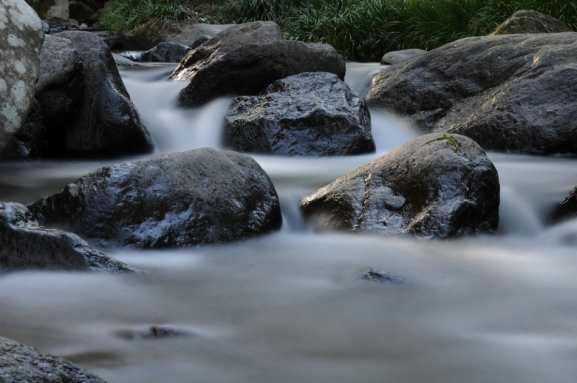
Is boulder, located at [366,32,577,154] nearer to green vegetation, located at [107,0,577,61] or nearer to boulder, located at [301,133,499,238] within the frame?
Answer: boulder, located at [301,133,499,238]

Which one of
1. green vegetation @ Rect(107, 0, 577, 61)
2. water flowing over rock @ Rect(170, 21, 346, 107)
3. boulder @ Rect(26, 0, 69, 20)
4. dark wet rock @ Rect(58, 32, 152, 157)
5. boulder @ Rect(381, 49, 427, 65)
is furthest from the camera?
boulder @ Rect(26, 0, 69, 20)

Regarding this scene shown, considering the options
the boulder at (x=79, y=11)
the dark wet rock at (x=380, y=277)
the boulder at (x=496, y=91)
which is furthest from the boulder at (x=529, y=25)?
the boulder at (x=79, y=11)

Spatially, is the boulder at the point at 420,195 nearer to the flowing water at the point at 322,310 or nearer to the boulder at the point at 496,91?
the flowing water at the point at 322,310

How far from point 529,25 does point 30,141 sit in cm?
553

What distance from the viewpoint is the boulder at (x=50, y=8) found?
18656mm

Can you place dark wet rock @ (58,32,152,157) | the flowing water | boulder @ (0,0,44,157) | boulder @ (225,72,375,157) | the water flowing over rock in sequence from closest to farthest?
1. the flowing water
2. boulder @ (0,0,44,157)
3. dark wet rock @ (58,32,152,157)
4. boulder @ (225,72,375,157)
5. the water flowing over rock

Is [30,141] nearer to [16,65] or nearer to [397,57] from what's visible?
[16,65]

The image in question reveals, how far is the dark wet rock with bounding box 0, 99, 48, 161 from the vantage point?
18.6 ft

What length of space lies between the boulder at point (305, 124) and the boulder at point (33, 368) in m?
4.26

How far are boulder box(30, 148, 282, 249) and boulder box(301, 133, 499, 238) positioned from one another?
1.34ft

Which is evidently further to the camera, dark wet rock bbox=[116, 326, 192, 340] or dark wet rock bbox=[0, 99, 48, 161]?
dark wet rock bbox=[0, 99, 48, 161]

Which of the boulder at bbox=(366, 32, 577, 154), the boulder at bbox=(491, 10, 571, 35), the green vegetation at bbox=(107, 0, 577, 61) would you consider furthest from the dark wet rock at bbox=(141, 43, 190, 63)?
the boulder at bbox=(491, 10, 571, 35)

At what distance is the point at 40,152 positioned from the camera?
5.82 m

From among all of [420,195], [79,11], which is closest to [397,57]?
[420,195]
